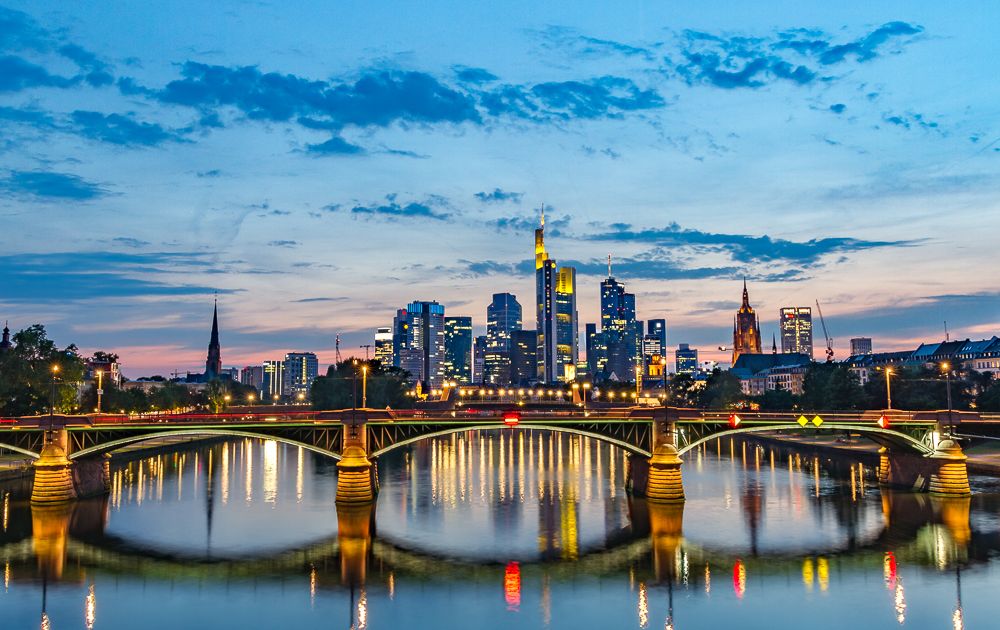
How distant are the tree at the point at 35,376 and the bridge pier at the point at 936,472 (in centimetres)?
11729

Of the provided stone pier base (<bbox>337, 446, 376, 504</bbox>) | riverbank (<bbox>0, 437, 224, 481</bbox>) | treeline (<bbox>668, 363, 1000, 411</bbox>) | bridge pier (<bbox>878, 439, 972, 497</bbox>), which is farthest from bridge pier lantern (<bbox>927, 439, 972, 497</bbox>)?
riverbank (<bbox>0, 437, 224, 481</bbox>)

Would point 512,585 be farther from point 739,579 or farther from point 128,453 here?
point 128,453

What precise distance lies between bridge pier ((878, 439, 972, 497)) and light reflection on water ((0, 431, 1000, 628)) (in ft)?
10.5

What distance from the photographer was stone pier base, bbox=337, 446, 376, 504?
85.6 metres

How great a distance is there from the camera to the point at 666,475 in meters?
87.3

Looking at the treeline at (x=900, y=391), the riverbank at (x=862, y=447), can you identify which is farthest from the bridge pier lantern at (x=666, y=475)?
the treeline at (x=900, y=391)

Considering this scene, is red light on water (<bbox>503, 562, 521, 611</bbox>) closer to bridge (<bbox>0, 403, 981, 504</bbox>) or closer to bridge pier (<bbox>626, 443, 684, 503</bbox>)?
bridge (<bbox>0, 403, 981, 504</bbox>)

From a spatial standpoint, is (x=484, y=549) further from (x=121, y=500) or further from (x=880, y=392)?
(x=880, y=392)

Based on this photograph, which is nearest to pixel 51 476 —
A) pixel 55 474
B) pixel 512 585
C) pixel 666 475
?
pixel 55 474

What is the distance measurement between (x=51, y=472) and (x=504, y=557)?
169 ft

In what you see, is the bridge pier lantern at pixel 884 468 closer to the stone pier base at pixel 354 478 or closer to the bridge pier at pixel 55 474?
the stone pier base at pixel 354 478

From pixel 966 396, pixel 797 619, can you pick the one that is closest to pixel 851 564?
pixel 797 619

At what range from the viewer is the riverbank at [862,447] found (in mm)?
105875

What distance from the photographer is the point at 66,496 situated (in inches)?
3413
